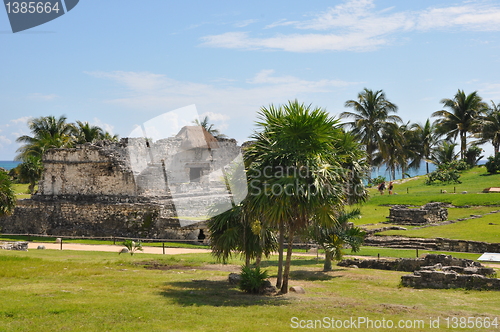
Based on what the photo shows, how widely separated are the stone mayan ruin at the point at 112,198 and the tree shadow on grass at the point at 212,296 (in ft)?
39.4

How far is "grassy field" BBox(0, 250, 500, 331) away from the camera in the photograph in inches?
370

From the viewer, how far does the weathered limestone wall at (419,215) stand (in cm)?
2844

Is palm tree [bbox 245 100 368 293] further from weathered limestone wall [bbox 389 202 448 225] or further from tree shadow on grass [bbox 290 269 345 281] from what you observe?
Answer: weathered limestone wall [bbox 389 202 448 225]

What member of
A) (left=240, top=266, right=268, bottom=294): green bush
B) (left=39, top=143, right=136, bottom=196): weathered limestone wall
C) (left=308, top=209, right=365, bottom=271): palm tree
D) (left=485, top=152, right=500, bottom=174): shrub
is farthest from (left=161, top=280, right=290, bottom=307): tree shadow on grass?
(left=485, top=152, right=500, bottom=174): shrub

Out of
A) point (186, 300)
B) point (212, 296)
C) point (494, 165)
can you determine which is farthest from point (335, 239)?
point (494, 165)

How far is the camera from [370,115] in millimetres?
44844

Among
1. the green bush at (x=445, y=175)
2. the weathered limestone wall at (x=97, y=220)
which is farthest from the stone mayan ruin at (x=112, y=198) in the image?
the green bush at (x=445, y=175)

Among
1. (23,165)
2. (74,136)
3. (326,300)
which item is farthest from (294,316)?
(74,136)

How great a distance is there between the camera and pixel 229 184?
46.9 ft

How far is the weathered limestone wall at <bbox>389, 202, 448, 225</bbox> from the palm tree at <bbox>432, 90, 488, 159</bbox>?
26.7 metres

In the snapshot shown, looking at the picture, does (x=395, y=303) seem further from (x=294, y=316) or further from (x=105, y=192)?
(x=105, y=192)

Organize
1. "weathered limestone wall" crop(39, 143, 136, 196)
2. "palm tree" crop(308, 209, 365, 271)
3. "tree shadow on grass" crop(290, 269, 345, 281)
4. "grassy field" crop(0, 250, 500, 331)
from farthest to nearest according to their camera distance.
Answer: "weathered limestone wall" crop(39, 143, 136, 196) → "palm tree" crop(308, 209, 365, 271) → "tree shadow on grass" crop(290, 269, 345, 281) → "grassy field" crop(0, 250, 500, 331)

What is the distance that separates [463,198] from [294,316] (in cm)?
2605

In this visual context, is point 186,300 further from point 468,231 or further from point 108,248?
point 468,231
